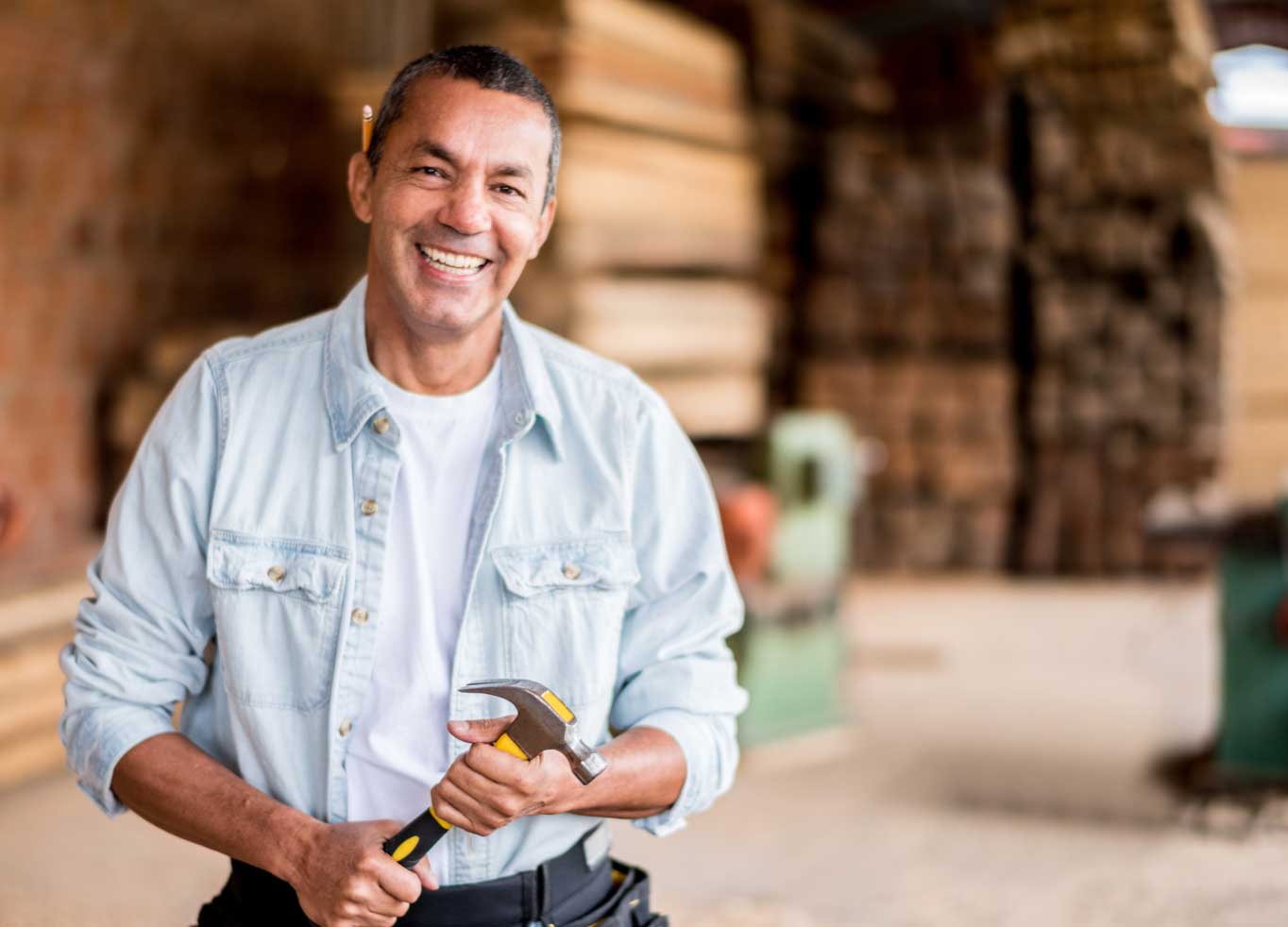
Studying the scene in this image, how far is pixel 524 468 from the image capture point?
173 centimetres

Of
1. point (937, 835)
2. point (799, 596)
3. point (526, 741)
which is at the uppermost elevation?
point (526, 741)

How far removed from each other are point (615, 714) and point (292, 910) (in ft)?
1.42

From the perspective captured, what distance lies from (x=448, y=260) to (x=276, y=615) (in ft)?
1.45

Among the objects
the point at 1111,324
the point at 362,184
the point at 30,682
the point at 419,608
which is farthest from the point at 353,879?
the point at 1111,324

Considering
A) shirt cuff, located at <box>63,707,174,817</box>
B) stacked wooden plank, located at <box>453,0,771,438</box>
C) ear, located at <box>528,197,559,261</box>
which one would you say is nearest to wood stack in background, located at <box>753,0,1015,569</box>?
stacked wooden plank, located at <box>453,0,771,438</box>

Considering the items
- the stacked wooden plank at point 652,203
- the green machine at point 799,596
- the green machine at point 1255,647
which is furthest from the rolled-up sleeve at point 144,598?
the green machine at point 1255,647

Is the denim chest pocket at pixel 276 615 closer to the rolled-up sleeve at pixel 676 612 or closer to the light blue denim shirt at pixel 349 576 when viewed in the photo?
the light blue denim shirt at pixel 349 576

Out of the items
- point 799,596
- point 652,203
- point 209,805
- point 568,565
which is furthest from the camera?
point 652,203

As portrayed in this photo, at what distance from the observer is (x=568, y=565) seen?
1.71 m

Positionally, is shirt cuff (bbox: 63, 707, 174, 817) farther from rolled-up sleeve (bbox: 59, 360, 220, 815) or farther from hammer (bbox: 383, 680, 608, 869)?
hammer (bbox: 383, 680, 608, 869)

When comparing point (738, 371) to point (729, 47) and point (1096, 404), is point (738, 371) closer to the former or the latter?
point (729, 47)

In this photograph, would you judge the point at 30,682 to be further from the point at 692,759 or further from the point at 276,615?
the point at 692,759

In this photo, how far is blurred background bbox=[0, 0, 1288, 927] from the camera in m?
4.37

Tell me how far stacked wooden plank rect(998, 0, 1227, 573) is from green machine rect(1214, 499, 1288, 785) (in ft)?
12.4
